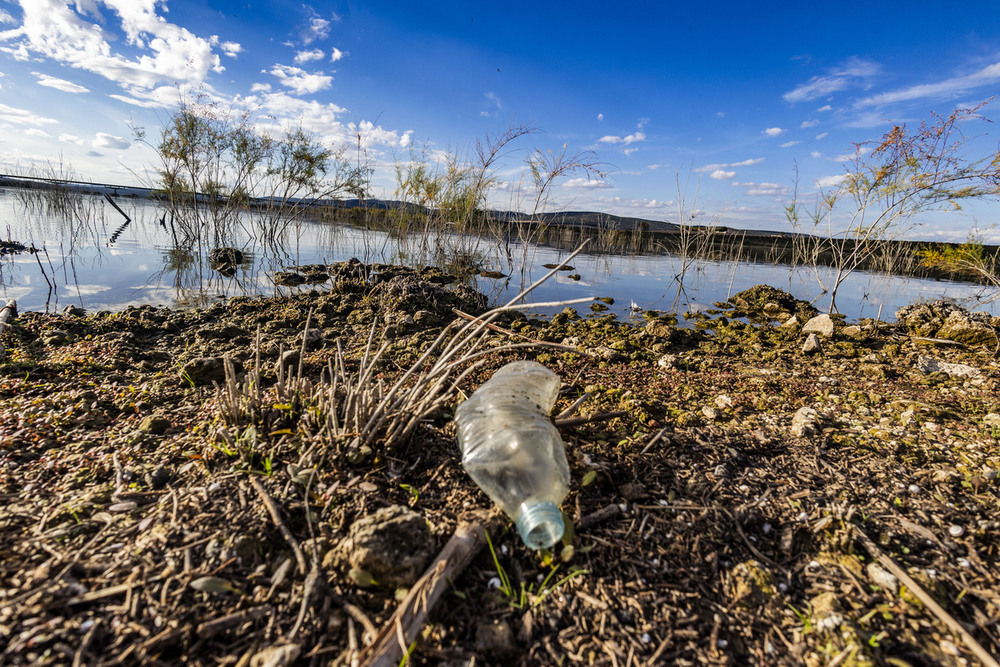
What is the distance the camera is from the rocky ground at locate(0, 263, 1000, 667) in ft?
4.14

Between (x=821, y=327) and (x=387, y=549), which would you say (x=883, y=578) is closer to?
(x=387, y=549)

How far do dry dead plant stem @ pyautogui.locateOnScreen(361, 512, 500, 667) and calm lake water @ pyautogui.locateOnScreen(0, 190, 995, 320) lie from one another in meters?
6.58

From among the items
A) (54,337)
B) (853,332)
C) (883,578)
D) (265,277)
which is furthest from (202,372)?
(265,277)

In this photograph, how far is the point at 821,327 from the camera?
5750mm

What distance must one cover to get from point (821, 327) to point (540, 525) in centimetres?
612

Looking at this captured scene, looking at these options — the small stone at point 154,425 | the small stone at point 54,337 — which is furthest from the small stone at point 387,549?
the small stone at point 54,337

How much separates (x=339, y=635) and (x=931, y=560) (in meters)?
2.24

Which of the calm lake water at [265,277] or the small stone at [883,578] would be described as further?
the calm lake water at [265,277]

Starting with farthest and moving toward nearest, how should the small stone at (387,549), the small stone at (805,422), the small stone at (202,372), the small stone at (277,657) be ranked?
the small stone at (202,372), the small stone at (805,422), the small stone at (387,549), the small stone at (277,657)

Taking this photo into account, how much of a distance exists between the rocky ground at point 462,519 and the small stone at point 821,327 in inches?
99.3

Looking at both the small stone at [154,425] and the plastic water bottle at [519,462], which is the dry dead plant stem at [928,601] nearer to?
the plastic water bottle at [519,462]

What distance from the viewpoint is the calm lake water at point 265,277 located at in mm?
7445

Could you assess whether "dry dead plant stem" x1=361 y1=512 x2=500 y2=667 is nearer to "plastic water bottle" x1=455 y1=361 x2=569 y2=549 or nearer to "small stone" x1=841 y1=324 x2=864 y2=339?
"plastic water bottle" x1=455 y1=361 x2=569 y2=549

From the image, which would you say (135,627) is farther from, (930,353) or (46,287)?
(46,287)
